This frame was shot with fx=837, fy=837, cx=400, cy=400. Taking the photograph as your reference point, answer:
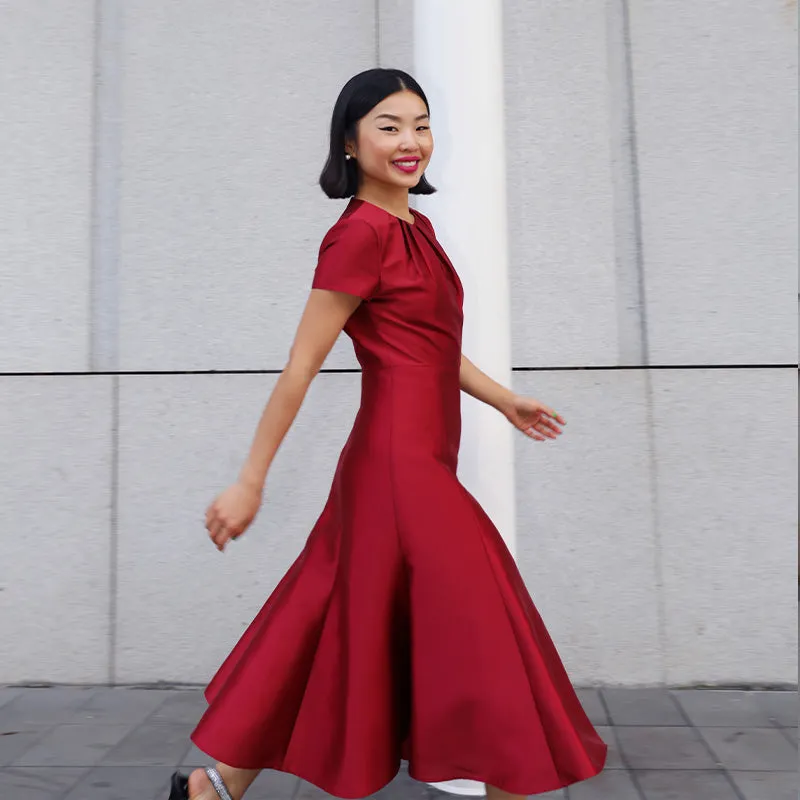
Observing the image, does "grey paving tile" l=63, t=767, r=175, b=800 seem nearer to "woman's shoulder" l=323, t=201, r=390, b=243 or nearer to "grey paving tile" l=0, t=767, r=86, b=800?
"grey paving tile" l=0, t=767, r=86, b=800

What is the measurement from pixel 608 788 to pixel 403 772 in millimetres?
685

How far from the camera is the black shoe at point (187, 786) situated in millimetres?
2158

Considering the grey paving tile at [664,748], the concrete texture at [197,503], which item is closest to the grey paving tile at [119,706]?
the concrete texture at [197,503]

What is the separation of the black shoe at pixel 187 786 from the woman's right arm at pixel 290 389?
2.13 feet

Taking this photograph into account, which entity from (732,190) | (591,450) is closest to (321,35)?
(732,190)

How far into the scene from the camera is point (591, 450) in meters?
4.00

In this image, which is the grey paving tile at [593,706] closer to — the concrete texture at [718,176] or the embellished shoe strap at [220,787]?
the concrete texture at [718,176]

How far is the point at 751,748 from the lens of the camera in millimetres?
3062

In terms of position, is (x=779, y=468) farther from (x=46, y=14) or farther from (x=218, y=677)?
(x=46, y=14)

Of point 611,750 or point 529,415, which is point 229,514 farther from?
point 611,750

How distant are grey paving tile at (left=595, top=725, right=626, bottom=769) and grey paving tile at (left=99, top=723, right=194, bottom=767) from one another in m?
1.53

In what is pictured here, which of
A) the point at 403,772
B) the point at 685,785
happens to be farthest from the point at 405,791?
the point at 685,785

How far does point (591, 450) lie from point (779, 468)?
892 millimetres

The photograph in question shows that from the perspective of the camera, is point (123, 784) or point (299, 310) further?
point (299, 310)
